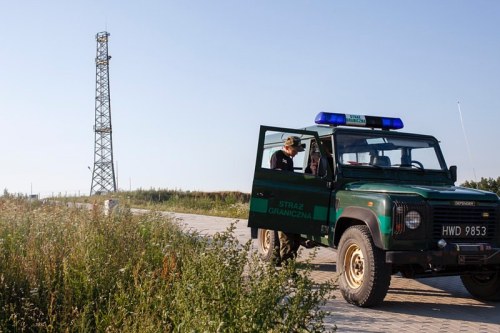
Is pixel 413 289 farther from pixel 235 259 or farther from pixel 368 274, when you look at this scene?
pixel 235 259

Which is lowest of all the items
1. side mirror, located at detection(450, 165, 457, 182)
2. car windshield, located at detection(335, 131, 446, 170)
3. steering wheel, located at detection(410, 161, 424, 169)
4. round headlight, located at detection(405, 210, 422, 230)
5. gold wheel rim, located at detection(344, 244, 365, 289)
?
gold wheel rim, located at detection(344, 244, 365, 289)

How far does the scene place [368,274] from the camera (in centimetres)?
666

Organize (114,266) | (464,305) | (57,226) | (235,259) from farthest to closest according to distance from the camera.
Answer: (57,226) < (464,305) < (114,266) < (235,259)

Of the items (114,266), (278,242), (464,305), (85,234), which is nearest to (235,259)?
(114,266)

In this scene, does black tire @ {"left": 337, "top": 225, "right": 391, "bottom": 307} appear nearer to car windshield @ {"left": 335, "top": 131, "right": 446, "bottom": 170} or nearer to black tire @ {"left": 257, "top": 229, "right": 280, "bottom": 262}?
car windshield @ {"left": 335, "top": 131, "right": 446, "bottom": 170}

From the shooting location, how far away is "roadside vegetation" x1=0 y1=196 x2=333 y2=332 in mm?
4348

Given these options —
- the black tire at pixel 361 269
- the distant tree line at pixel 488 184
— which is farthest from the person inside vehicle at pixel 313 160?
the distant tree line at pixel 488 184

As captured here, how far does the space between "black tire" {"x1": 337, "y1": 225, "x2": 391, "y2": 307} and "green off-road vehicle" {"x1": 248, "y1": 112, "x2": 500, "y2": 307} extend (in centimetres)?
1

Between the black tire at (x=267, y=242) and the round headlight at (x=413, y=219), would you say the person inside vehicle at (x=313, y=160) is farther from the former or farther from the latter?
the round headlight at (x=413, y=219)

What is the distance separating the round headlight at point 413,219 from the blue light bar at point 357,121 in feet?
7.48

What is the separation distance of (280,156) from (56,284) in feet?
12.3

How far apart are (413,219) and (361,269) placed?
932 millimetres

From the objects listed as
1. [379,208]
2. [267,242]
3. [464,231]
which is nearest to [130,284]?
[379,208]

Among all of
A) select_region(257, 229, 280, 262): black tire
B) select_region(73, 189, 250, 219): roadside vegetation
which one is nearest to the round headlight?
select_region(257, 229, 280, 262): black tire
